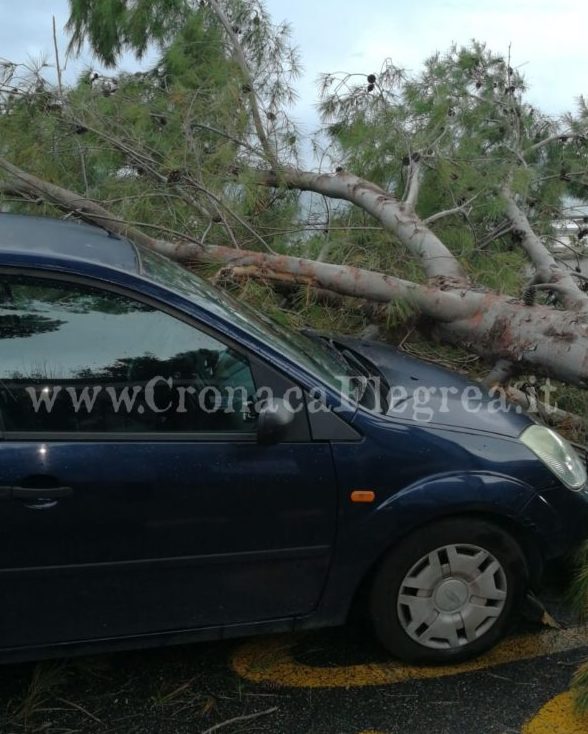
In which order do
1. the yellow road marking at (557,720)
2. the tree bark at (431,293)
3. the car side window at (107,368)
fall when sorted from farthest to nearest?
the tree bark at (431,293) < the yellow road marking at (557,720) < the car side window at (107,368)

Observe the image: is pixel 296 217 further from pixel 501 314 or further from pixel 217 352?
pixel 217 352

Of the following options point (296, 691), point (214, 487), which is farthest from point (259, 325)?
point (296, 691)

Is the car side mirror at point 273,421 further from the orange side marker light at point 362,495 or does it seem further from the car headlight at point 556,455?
the car headlight at point 556,455

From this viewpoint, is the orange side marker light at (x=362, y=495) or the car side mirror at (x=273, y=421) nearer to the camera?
the car side mirror at (x=273, y=421)

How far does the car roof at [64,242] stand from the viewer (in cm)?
237

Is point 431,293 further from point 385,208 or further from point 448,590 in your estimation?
point 448,590

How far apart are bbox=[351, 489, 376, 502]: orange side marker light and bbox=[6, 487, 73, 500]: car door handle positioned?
35.2 inches

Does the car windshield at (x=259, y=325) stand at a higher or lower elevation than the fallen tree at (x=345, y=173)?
lower

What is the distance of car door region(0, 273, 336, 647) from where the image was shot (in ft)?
7.25

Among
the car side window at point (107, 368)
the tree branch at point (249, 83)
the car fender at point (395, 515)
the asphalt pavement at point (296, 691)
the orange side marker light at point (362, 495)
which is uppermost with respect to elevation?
the tree branch at point (249, 83)

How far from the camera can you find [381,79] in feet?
17.2

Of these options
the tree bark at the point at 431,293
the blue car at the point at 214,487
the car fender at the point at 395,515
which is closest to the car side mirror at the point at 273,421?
the blue car at the point at 214,487

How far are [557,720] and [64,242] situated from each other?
2291 millimetres

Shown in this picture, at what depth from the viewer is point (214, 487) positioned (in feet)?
7.55
